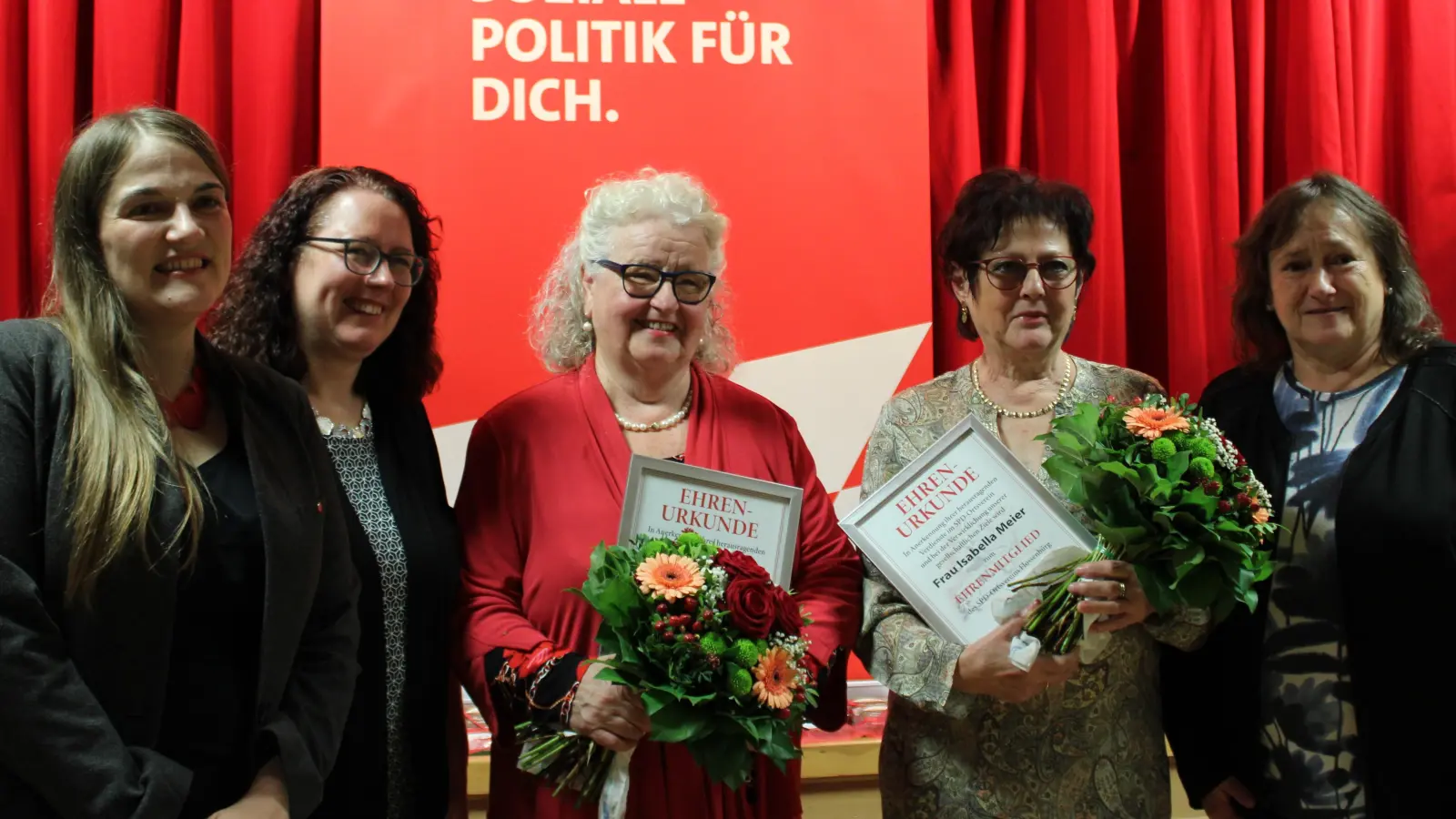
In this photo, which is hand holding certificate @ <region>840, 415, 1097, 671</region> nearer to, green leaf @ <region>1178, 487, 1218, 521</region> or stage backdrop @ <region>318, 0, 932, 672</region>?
green leaf @ <region>1178, 487, 1218, 521</region>

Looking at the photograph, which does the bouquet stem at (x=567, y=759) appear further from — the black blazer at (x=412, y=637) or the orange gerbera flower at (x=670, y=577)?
the orange gerbera flower at (x=670, y=577)

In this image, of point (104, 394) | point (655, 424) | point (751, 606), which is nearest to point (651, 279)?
point (655, 424)

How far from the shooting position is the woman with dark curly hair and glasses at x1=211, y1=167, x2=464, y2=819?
196cm

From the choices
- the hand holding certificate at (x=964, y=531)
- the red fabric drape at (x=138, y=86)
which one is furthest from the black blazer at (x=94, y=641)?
the red fabric drape at (x=138, y=86)

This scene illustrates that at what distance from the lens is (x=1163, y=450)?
1741mm

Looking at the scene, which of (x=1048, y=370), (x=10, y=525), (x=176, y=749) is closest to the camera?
(x=10, y=525)

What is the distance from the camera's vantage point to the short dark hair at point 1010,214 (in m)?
2.18

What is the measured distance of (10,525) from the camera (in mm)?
1357

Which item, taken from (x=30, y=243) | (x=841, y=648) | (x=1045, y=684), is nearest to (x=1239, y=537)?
(x=1045, y=684)

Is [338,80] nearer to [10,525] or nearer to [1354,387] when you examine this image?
[10,525]

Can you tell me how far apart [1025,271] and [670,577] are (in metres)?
1.00

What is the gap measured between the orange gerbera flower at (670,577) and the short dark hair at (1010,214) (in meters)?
0.95

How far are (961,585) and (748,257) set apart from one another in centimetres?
124

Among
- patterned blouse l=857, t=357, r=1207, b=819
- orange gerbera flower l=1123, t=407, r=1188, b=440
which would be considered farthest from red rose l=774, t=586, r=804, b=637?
orange gerbera flower l=1123, t=407, r=1188, b=440
